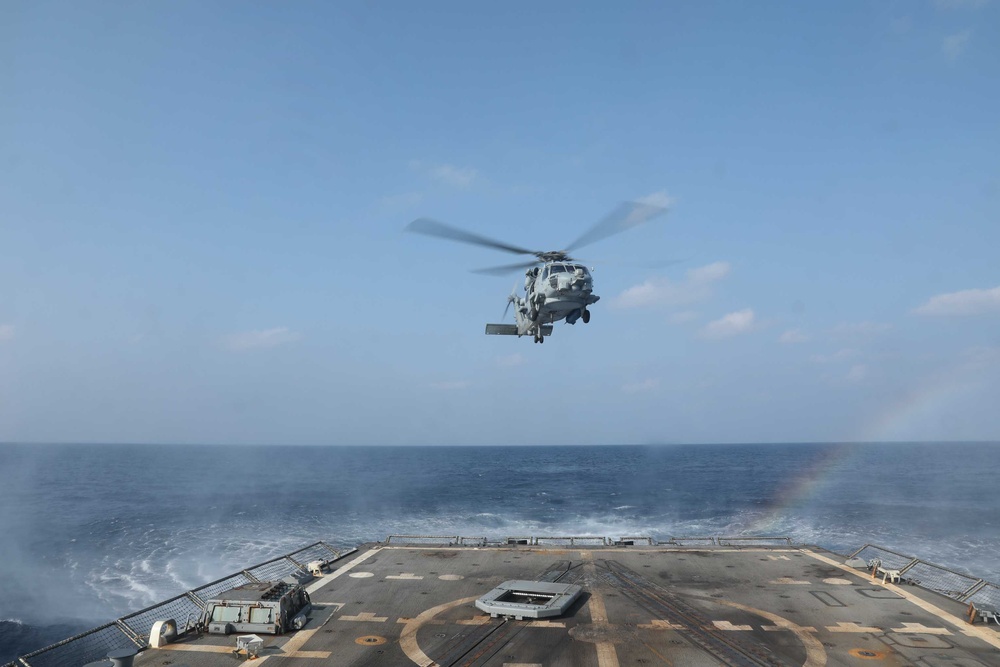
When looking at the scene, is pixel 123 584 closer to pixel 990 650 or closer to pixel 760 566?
pixel 760 566

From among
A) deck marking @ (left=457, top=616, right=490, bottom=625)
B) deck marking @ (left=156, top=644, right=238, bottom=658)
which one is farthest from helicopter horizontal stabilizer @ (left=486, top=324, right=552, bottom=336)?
deck marking @ (left=156, top=644, right=238, bottom=658)

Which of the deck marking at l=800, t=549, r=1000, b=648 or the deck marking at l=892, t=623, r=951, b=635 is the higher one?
the deck marking at l=800, t=549, r=1000, b=648

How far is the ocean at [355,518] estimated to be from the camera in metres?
53.4

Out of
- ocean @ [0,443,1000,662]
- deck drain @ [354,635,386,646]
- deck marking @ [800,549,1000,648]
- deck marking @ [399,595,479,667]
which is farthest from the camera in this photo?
ocean @ [0,443,1000,662]

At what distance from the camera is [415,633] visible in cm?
2698

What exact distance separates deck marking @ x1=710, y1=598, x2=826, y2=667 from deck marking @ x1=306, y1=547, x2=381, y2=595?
2160 cm

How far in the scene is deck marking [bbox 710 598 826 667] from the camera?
78.6ft

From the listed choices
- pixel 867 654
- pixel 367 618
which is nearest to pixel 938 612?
pixel 867 654

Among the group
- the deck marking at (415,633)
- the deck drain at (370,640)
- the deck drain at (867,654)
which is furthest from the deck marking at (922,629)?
the deck drain at (370,640)

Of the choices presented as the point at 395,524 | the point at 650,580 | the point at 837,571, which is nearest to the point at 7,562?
the point at 395,524

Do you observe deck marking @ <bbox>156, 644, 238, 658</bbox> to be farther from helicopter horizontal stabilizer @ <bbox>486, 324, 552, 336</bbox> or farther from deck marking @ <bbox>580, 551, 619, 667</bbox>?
helicopter horizontal stabilizer @ <bbox>486, 324, 552, 336</bbox>

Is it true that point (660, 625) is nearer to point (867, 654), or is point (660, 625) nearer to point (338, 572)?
point (867, 654)

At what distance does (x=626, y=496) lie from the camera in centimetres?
10638

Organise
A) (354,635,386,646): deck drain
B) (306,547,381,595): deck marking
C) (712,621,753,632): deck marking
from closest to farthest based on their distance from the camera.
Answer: (354,635,386,646): deck drain, (712,621,753,632): deck marking, (306,547,381,595): deck marking
